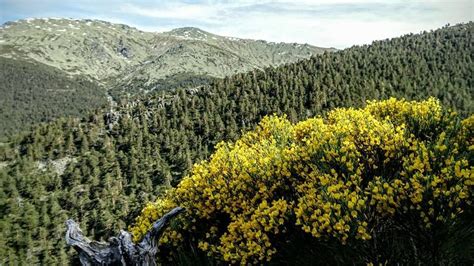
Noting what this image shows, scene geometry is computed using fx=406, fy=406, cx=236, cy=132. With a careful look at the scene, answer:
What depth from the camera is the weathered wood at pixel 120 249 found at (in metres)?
7.76

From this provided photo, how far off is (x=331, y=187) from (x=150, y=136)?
169579 mm

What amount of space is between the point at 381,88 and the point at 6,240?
144 metres

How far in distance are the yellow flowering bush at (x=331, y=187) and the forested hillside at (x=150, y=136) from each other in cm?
12223

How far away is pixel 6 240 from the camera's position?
12531 cm

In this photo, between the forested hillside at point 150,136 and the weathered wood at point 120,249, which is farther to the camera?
the forested hillside at point 150,136

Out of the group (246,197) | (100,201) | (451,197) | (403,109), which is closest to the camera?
(451,197)

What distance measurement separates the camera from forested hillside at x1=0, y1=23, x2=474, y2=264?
14338 cm

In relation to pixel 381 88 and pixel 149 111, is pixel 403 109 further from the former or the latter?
pixel 149 111

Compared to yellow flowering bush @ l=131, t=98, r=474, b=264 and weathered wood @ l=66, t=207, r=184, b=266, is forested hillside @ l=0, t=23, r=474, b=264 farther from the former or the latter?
weathered wood @ l=66, t=207, r=184, b=266

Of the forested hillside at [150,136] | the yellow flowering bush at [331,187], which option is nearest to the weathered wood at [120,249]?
the yellow flowering bush at [331,187]

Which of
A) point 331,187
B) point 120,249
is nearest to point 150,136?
point 120,249

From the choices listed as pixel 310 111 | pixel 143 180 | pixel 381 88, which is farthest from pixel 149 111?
pixel 381 88

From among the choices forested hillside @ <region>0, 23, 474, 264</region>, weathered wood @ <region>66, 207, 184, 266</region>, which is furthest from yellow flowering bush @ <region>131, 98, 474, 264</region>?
forested hillside @ <region>0, 23, 474, 264</region>

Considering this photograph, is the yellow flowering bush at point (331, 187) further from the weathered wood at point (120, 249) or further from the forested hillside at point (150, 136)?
the forested hillside at point (150, 136)
